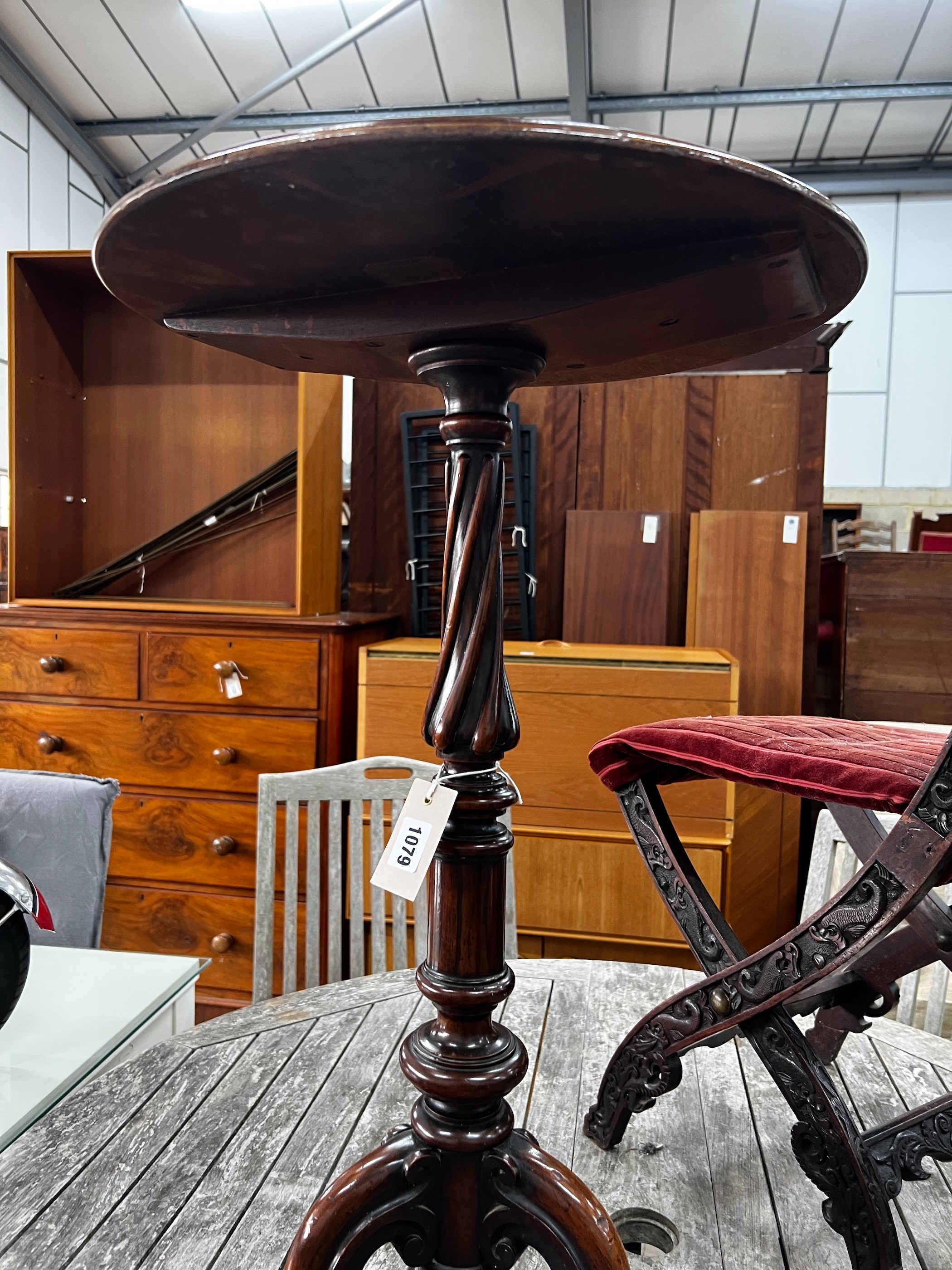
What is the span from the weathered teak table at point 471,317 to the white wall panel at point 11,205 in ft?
13.7

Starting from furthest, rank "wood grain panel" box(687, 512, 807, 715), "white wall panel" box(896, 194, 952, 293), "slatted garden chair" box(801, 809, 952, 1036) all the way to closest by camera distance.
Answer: "white wall panel" box(896, 194, 952, 293)
"wood grain panel" box(687, 512, 807, 715)
"slatted garden chair" box(801, 809, 952, 1036)

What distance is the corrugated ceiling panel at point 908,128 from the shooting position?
15.3 feet

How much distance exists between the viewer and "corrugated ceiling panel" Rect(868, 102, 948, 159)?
4.66 metres

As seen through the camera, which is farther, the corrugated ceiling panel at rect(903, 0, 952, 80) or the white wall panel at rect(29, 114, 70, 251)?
the white wall panel at rect(29, 114, 70, 251)

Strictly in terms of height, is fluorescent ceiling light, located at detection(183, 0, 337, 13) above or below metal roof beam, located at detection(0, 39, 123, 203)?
above

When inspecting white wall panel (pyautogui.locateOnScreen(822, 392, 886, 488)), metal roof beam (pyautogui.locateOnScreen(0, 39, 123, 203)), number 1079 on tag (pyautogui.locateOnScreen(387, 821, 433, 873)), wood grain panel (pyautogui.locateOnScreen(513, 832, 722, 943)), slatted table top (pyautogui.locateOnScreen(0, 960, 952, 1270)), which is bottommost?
wood grain panel (pyautogui.locateOnScreen(513, 832, 722, 943))

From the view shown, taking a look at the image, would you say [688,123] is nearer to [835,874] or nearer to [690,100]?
[690,100]

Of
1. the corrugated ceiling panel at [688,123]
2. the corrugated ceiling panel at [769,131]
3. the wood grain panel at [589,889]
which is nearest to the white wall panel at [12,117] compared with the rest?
the corrugated ceiling panel at [688,123]

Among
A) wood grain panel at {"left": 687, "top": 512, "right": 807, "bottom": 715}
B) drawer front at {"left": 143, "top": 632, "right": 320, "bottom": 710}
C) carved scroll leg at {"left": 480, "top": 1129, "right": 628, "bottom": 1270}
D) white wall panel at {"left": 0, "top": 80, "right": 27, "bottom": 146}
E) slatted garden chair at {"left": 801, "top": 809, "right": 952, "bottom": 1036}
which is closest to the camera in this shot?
carved scroll leg at {"left": 480, "top": 1129, "right": 628, "bottom": 1270}

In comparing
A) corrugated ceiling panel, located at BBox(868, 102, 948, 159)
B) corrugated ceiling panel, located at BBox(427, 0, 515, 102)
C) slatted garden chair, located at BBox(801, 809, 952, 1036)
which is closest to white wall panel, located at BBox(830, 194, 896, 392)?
corrugated ceiling panel, located at BBox(868, 102, 948, 159)

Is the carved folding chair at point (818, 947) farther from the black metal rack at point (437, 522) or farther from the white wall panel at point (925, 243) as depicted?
the white wall panel at point (925, 243)

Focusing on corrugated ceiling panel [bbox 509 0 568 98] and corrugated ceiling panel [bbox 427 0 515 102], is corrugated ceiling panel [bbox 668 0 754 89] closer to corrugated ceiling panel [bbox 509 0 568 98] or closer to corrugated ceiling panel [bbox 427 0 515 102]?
corrugated ceiling panel [bbox 509 0 568 98]

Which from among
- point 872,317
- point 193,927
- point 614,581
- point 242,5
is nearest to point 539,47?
point 242,5

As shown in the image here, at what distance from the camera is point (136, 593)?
292 centimetres
